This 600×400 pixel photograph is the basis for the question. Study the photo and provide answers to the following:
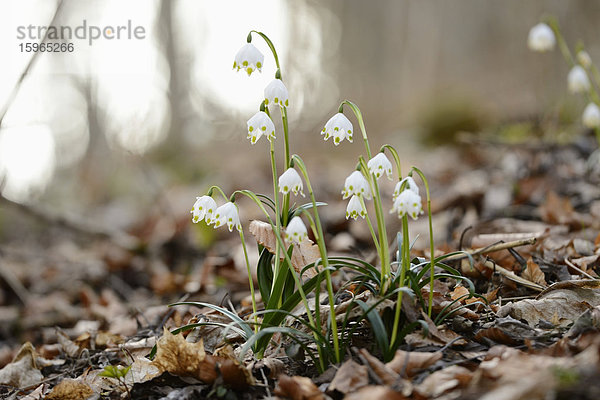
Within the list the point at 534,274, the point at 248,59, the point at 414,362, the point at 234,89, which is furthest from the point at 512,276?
the point at 234,89

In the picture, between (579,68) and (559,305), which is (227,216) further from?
(579,68)

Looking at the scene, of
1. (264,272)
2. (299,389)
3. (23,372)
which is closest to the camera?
(299,389)

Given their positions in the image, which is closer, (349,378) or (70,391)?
(349,378)

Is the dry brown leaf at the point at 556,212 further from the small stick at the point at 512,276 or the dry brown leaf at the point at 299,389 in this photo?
the dry brown leaf at the point at 299,389

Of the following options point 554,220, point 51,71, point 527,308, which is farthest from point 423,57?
point 527,308

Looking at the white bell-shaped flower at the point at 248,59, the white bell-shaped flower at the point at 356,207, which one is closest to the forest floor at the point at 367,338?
the white bell-shaped flower at the point at 356,207

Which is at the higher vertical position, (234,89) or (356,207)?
(234,89)

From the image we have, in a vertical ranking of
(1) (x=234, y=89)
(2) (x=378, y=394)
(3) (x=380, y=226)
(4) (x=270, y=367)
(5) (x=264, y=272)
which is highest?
(1) (x=234, y=89)
